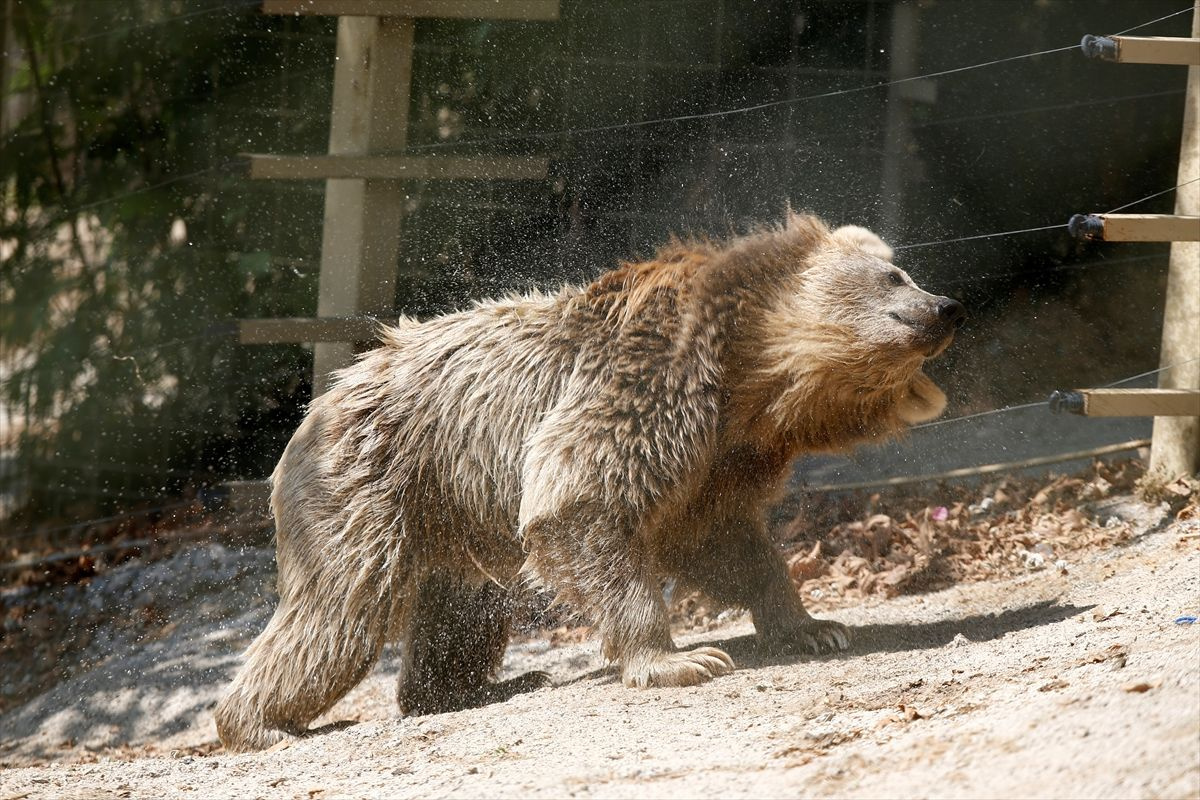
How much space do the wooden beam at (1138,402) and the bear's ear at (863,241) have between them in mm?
1075

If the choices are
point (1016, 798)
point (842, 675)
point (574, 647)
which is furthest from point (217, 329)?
point (1016, 798)

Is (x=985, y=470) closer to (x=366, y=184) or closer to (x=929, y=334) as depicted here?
(x=929, y=334)

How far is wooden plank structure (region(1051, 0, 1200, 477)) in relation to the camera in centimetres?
504

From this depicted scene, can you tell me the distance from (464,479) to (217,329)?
198 centimetres

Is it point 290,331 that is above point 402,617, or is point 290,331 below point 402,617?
above

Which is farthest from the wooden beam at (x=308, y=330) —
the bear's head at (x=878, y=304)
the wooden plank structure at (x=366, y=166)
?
the bear's head at (x=878, y=304)

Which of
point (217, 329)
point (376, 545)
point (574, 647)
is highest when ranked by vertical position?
point (217, 329)

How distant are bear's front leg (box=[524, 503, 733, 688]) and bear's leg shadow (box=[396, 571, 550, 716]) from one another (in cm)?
88

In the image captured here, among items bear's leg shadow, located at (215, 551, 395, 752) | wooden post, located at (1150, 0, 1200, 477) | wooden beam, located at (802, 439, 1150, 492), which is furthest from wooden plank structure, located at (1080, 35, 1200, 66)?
bear's leg shadow, located at (215, 551, 395, 752)

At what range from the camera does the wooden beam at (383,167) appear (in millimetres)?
5711

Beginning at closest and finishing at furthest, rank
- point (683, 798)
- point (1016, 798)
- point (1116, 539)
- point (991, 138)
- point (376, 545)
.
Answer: point (1016, 798) → point (683, 798) → point (376, 545) → point (1116, 539) → point (991, 138)

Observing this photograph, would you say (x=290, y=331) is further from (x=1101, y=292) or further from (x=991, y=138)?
(x=1101, y=292)

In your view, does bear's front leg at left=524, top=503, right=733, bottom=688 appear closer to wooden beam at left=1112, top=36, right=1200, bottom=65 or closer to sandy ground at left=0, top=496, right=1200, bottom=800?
sandy ground at left=0, top=496, right=1200, bottom=800

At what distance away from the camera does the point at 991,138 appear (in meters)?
6.86
